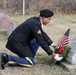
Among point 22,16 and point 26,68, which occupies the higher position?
point 26,68

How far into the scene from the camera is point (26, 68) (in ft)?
21.3

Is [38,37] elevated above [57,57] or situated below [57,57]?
above

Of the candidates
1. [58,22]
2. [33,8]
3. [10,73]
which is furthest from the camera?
[33,8]

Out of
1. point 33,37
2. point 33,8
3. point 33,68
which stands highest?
point 33,37

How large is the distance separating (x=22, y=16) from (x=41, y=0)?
1.98 metres

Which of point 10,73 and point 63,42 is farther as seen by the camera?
point 63,42

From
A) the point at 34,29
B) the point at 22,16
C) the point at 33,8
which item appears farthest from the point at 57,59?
the point at 33,8

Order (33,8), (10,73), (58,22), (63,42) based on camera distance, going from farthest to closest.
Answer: (33,8) → (58,22) → (63,42) → (10,73)

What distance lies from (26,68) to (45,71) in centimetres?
39

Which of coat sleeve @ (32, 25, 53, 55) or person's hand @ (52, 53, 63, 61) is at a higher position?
coat sleeve @ (32, 25, 53, 55)

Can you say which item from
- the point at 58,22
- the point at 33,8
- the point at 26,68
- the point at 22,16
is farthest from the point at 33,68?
the point at 33,8

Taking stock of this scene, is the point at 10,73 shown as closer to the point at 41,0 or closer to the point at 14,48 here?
the point at 14,48

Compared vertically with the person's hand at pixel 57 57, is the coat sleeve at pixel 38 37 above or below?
above

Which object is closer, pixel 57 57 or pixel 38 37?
pixel 38 37
